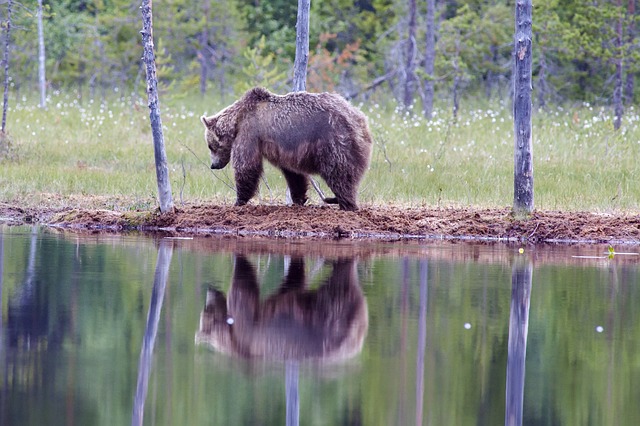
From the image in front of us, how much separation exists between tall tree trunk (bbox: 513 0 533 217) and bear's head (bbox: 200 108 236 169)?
3742 mm

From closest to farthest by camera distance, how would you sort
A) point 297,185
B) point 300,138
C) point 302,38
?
1. point 300,138
2. point 297,185
3. point 302,38

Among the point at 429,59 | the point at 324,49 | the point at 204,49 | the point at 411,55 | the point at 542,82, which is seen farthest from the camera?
the point at 204,49

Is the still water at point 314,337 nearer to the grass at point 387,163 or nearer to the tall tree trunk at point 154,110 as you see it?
the tall tree trunk at point 154,110

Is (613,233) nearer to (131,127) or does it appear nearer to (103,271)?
(103,271)

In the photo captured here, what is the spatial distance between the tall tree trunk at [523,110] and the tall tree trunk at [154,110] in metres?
4.62

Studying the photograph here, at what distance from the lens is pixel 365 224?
14148mm

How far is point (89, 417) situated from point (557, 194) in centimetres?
1152

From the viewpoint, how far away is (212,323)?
8688mm

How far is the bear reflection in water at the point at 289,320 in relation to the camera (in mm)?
7855

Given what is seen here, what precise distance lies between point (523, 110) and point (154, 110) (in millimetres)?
4796

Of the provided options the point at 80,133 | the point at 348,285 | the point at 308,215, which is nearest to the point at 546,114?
the point at 80,133

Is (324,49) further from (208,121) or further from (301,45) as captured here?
(208,121)

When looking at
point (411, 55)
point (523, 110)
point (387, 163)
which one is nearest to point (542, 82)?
point (411, 55)

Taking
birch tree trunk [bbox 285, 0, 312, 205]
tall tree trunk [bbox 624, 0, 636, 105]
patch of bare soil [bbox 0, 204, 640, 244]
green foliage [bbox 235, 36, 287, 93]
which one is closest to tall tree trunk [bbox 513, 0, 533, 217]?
patch of bare soil [bbox 0, 204, 640, 244]
